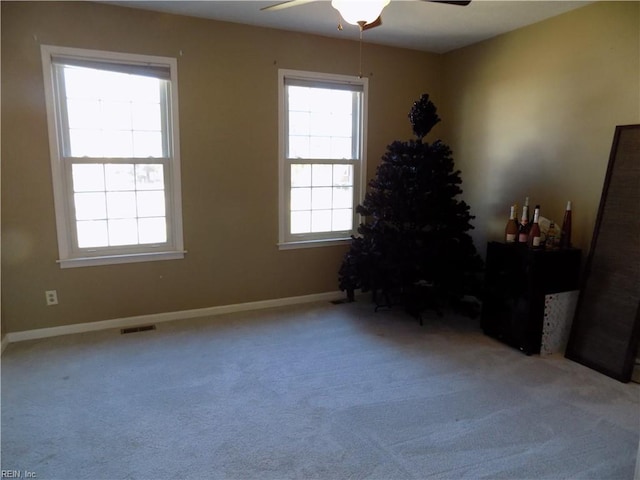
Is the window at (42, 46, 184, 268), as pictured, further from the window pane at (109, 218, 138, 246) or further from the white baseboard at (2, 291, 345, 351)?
the white baseboard at (2, 291, 345, 351)

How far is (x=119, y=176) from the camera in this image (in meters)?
3.40

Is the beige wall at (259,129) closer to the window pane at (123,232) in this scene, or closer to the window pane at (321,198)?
the window pane at (123,232)

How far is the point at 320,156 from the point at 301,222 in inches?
26.1

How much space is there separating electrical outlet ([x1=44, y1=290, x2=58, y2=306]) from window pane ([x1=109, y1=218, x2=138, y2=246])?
1.84 ft

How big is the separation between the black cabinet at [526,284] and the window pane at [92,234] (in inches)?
123

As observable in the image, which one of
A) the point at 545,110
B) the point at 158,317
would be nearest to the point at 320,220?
the point at 158,317

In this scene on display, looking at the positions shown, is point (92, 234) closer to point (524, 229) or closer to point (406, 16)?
point (406, 16)

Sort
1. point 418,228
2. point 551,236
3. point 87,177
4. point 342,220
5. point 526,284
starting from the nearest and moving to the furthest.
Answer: point 526,284 → point 551,236 → point 87,177 → point 418,228 → point 342,220

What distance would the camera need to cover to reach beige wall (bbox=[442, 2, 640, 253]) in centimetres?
298

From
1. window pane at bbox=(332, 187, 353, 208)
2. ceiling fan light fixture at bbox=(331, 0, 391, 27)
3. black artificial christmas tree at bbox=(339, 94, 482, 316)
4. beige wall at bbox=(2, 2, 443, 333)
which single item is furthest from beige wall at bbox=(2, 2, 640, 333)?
ceiling fan light fixture at bbox=(331, 0, 391, 27)

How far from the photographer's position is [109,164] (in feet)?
11.0

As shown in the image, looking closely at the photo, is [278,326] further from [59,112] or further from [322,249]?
[59,112]

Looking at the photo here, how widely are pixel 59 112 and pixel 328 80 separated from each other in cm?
224

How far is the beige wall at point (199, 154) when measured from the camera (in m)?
3.08
